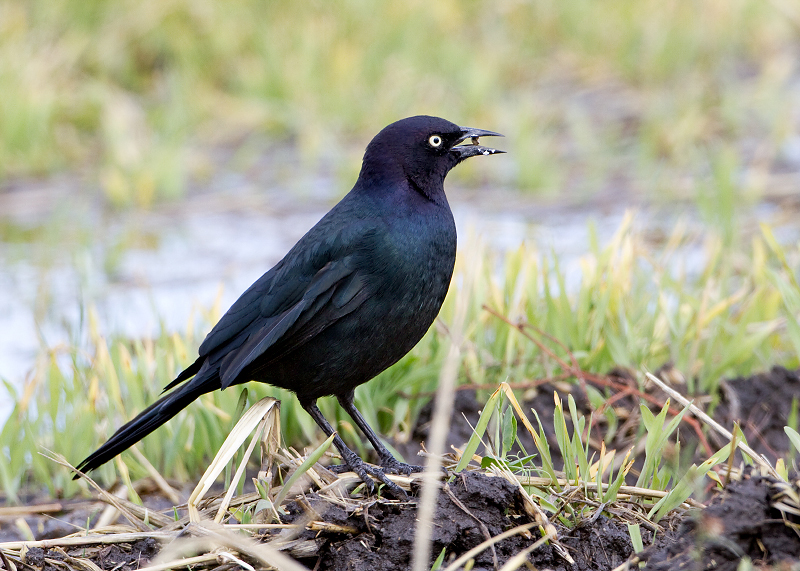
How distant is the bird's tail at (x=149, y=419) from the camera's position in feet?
9.35

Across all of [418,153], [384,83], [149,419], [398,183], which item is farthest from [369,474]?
[384,83]

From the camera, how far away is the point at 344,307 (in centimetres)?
277

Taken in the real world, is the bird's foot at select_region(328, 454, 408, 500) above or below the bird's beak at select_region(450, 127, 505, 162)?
below

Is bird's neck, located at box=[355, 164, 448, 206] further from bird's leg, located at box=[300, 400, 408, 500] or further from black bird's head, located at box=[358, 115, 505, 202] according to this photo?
bird's leg, located at box=[300, 400, 408, 500]

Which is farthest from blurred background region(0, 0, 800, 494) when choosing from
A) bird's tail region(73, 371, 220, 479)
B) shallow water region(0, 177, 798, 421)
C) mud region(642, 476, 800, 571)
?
mud region(642, 476, 800, 571)

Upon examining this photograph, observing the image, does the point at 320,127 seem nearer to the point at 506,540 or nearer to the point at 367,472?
the point at 367,472

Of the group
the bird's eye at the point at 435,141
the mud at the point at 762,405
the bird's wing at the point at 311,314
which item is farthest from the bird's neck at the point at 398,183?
the mud at the point at 762,405

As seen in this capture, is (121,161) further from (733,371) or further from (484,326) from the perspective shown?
(733,371)

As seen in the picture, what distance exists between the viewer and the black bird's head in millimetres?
3035

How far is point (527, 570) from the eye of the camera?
2188mm

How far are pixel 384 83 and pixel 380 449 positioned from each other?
532 cm

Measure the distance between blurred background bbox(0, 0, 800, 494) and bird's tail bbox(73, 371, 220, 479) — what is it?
0.90m

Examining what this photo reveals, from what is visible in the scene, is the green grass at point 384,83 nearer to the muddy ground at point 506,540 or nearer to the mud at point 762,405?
the mud at point 762,405

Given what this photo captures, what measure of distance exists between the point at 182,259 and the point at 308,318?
301 centimetres
